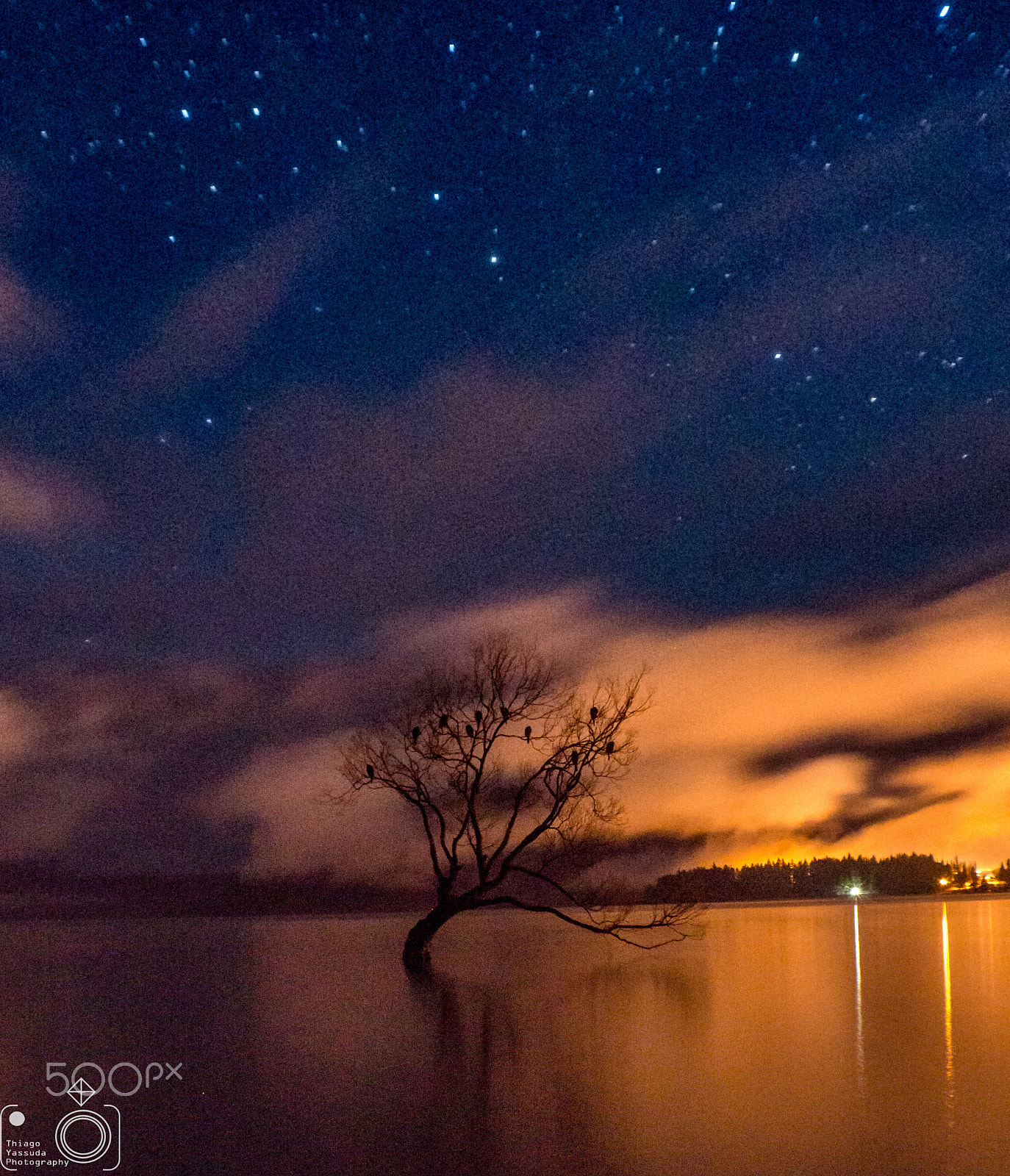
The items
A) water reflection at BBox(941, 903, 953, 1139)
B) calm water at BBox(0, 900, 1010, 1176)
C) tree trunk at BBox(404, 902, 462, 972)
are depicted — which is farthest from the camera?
tree trunk at BBox(404, 902, 462, 972)

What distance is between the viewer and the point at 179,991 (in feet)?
66.8

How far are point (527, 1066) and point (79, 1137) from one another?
472 cm

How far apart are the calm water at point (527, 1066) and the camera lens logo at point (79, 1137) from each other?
0.15 feet

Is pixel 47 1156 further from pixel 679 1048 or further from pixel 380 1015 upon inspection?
pixel 380 1015

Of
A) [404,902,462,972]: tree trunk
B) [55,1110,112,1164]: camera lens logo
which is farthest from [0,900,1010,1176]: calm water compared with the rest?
[404,902,462,972]: tree trunk

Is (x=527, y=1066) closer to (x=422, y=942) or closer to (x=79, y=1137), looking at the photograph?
(x=79, y=1137)

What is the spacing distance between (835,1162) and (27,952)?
31.6 meters

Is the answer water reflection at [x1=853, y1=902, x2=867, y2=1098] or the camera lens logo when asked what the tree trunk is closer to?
water reflection at [x1=853, y1=902, x2=867, y2=1098]

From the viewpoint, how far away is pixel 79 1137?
891 centimetres

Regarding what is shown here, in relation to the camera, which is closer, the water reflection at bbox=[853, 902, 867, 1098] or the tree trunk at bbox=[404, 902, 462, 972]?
the water reflection at bbox=[853, 902, 867, 1098]

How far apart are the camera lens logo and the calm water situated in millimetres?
45

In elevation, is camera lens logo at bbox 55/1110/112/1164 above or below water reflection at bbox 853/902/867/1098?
above

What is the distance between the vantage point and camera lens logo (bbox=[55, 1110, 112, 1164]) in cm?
837

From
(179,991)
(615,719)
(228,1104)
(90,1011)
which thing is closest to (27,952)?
(179,991)
